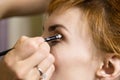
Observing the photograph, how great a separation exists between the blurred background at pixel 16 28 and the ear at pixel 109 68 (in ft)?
3.23

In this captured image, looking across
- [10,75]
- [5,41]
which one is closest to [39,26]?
[5,41]

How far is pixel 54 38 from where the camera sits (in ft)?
3.51

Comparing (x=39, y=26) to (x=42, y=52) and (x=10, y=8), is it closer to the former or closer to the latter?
(x=10, y=8)

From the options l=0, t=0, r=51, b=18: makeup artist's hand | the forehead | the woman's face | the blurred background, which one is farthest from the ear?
the blurred background

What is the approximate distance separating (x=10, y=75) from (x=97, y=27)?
0.34m

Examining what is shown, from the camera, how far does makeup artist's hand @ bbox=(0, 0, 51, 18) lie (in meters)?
1.33

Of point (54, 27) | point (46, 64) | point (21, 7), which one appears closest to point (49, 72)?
point (46, 64)

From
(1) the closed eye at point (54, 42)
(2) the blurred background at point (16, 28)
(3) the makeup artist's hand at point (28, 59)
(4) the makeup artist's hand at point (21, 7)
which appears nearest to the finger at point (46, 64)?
(3) the makeup artist's hand at point (28, 59)

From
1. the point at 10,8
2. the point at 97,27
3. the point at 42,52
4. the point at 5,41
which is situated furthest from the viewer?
the point at 5,41

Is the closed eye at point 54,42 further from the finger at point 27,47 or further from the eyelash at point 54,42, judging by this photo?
the finger at point 27,47

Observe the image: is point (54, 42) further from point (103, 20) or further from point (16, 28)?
point (16, 28)

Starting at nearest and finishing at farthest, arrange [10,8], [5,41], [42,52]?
[42,52]
[10,8]
[5,41]

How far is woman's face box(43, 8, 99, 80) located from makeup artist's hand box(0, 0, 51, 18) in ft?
0.89

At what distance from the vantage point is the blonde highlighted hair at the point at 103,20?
3.51 feet
